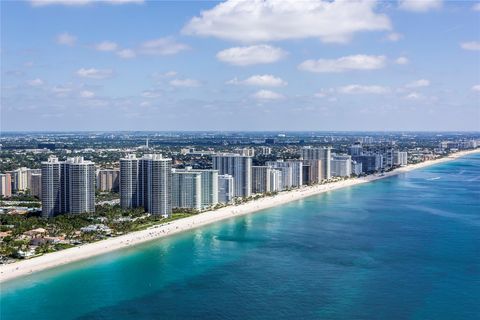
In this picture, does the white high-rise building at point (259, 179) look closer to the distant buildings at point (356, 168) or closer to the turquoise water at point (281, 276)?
the turquoise water at point (281, 276)

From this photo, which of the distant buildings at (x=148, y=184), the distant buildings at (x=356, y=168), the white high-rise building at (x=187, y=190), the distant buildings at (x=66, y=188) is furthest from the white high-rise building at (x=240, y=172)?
the distant buildings at (x=356, y=168)

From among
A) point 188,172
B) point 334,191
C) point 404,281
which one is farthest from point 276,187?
point 404,281

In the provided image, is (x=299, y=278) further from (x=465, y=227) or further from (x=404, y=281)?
(x=465, y=227)

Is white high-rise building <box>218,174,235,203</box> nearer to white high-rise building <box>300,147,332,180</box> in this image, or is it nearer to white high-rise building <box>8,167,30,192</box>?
white high-rise building <box>8,167,30,192</box>

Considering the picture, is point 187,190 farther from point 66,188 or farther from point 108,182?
point 108,182

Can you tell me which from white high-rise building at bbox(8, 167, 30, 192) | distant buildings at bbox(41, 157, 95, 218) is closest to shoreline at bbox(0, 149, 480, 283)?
distant buildings at bbox(41, 157, 95, 218)
